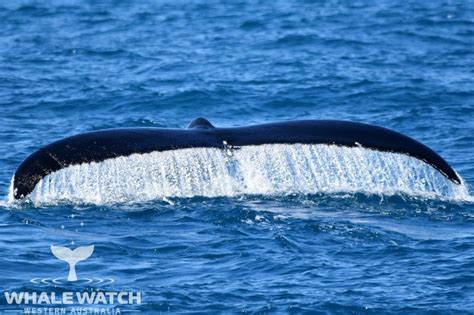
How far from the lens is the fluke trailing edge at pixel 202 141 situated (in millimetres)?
11156

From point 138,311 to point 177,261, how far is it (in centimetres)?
144

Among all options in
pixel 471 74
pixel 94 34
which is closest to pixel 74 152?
pixel 471 74

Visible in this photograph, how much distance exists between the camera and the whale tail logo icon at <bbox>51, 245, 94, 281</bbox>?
36.5 ft

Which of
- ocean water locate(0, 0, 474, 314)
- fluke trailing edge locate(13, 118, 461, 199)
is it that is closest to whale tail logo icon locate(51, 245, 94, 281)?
ocean water locate(0, 0, 474, 314)

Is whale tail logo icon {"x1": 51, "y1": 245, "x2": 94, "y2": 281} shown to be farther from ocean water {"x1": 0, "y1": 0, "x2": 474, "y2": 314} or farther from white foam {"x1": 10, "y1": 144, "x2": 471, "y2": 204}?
white foam {"x1": 10, "y1": 144, "x2": 471, "y2": 204}

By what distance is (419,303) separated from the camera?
1003 cm

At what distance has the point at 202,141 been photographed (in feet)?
→ 39.0

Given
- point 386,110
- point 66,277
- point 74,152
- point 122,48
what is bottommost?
point 66,277

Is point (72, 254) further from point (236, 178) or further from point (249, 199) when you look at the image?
point (236, 178)

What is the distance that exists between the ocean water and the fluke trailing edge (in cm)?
12

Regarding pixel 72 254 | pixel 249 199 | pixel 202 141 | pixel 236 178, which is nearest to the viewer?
pixel 72 254

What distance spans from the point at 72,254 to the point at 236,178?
8.80 ft

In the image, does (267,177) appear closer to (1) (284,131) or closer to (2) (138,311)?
(1) (284,131)

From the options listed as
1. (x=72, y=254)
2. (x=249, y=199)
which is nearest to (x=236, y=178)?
(x=249, y=199)
